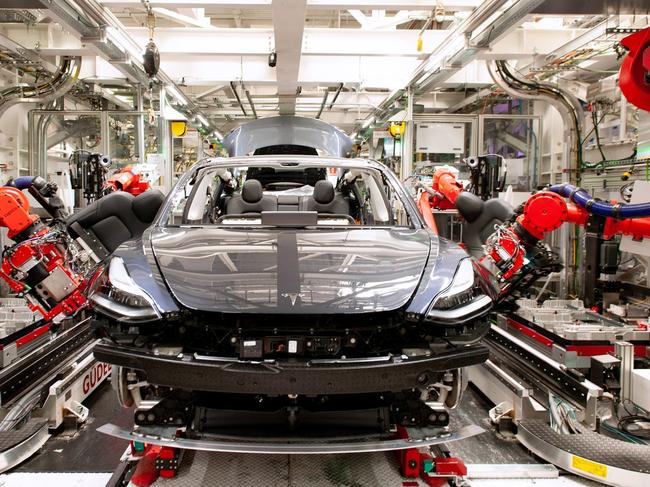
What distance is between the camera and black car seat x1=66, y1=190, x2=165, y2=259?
4254 mm

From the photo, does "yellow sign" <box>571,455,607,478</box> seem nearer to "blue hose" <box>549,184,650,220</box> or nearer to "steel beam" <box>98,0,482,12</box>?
A: "blue hose" <box>549,184,650,220</box>

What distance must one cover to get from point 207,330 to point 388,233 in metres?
1.21

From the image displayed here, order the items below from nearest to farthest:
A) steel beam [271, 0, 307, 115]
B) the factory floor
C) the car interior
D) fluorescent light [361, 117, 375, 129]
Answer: the factory floor
the car interior
steel beam [271, 0, 307, 115]
fluorescent light [361, 117, 375, 129]

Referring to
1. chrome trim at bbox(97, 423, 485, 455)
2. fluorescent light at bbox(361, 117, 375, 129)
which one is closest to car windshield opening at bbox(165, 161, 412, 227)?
chrome trim at bbox(97, 423, 485, 455)

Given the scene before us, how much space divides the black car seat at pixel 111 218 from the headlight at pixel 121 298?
205 centimetres

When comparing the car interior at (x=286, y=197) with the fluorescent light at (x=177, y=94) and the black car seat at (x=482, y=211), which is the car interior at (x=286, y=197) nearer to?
the black car seat at (x=482, y=211)

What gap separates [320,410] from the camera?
221 centimetres

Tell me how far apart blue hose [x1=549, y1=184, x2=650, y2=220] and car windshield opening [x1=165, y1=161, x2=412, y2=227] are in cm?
129

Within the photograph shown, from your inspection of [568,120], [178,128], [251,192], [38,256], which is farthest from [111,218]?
[568,120]

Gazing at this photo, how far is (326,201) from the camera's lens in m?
3.60

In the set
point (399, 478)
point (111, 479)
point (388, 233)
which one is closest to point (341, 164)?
point (388, 233)

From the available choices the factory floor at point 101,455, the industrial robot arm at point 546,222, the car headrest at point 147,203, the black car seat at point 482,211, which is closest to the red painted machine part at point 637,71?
the industrial robot arm at point 546,222

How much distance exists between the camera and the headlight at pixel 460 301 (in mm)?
2127

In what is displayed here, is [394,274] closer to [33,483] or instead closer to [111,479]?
[111,479]
